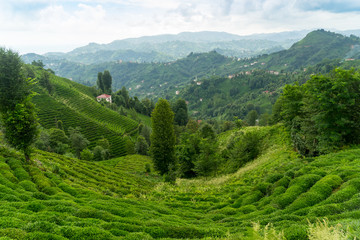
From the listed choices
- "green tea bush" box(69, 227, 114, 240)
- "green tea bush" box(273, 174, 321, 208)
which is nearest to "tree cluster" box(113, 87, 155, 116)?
"green tea bush" box(273, 174, 321, 208)

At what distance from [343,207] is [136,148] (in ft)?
229

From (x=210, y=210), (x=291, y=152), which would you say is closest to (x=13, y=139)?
(x=210, y=210)

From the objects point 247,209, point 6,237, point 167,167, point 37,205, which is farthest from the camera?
point 167,167

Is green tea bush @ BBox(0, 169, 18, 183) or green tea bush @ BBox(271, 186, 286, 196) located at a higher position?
green tea bush @ BBox(0, 169, 18, 183)

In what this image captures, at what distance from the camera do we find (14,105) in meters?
19.5

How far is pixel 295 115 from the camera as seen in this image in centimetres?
3203

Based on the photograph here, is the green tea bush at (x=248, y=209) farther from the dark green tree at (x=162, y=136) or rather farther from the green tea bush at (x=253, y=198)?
the dark green tree at (x=162, y=136)

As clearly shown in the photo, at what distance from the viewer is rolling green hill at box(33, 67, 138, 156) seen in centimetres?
7706

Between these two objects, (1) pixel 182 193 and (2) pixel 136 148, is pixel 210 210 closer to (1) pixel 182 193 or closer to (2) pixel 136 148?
(1) pixel 182 193

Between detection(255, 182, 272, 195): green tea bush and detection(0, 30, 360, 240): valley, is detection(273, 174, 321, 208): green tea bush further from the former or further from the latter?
detection(255, 182, 272, 195): green tea bush

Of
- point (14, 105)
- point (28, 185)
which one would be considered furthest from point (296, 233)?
point (14, 105)

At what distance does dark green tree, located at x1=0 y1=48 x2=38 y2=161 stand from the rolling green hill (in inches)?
2160

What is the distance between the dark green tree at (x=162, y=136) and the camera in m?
33.8

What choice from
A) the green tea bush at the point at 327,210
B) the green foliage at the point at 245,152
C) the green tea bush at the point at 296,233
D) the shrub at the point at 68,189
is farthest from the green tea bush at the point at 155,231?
the green foliage at the point at 245,152
